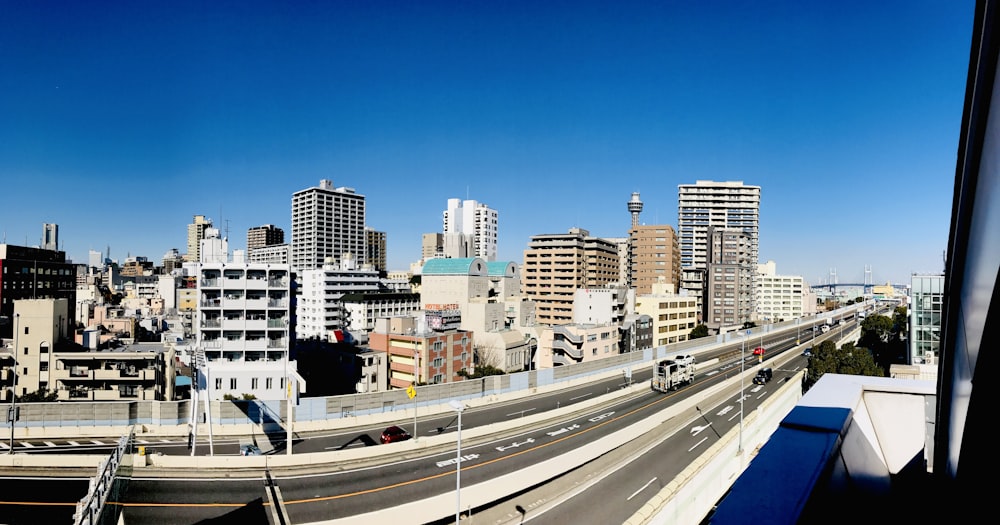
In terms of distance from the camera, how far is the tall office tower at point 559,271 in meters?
85.9

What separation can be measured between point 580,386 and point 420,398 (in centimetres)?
1412

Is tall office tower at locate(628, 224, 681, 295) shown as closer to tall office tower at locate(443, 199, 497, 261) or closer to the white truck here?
the white truck

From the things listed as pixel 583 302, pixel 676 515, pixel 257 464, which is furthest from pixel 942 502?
pixel 583 302

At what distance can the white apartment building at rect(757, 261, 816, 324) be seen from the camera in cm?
11138

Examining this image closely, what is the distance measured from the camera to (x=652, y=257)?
319 ft

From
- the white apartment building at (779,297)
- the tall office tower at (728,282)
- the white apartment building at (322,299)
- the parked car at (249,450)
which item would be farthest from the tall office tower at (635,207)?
the parked car at (249,450)

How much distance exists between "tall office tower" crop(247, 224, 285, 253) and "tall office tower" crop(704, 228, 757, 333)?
139797 mm

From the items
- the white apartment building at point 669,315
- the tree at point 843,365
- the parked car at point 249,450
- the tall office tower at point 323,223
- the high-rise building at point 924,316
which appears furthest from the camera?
the tall office tower at point 323,223

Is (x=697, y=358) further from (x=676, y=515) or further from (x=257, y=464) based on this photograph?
(x=257, y=464)

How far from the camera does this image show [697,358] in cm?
5625

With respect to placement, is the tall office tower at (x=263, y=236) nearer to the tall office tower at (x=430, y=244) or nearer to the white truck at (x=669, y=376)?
the tall office tower at (x=430, y=244)

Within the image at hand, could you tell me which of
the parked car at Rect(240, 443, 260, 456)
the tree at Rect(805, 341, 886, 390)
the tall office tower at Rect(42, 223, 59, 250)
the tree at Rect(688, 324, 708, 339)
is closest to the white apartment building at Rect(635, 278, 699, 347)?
the tree at Rect(688, 324, 708, 339)

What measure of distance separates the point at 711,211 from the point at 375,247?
317ft

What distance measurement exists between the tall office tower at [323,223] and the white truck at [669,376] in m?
112
